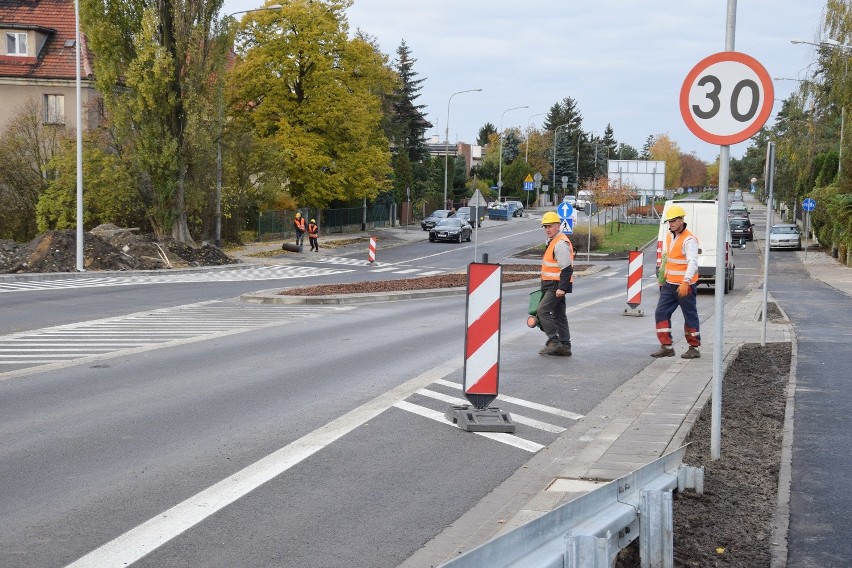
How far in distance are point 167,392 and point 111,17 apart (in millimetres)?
30716

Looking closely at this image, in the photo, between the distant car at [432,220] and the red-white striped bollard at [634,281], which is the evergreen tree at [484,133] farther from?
the red-white striped bollard at [634,281]

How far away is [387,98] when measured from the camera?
243 ft

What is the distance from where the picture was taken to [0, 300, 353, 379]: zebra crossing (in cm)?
1326

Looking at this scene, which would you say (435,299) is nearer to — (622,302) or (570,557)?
(622,302)

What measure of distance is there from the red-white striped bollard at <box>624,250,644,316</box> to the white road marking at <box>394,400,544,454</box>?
33.9ft

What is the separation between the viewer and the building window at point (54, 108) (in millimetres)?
49188

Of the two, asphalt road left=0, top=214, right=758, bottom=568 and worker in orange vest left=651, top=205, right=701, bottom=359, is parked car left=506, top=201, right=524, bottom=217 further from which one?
worker in orange vest left=651, top=205, right=701, bottom=359

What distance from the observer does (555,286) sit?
42.9 feet

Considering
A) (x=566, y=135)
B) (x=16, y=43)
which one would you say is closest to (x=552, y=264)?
(x=16, y=43)

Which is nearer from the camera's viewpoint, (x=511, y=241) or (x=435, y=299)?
(x=435, y=299)

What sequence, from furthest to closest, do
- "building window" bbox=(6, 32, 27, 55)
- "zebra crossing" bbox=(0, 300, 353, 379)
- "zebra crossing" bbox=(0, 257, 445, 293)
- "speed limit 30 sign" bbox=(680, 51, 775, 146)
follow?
"building window" bbox=(6, 32, 27, 55) < "zebra crossing" bbox=(0, 257, 445, 293) < "zebra crossing" bbox=(0, 300, 353, 379) < "speed limit 30 sign" bbox=(680, 51, 775, 146)

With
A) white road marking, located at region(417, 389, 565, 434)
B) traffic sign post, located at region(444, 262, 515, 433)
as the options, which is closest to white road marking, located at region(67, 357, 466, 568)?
white road marking, located at region(417, 389, 565, 434)

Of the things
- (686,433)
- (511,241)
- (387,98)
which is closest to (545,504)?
(686,433)

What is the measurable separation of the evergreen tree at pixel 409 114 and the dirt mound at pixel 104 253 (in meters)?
39.9
